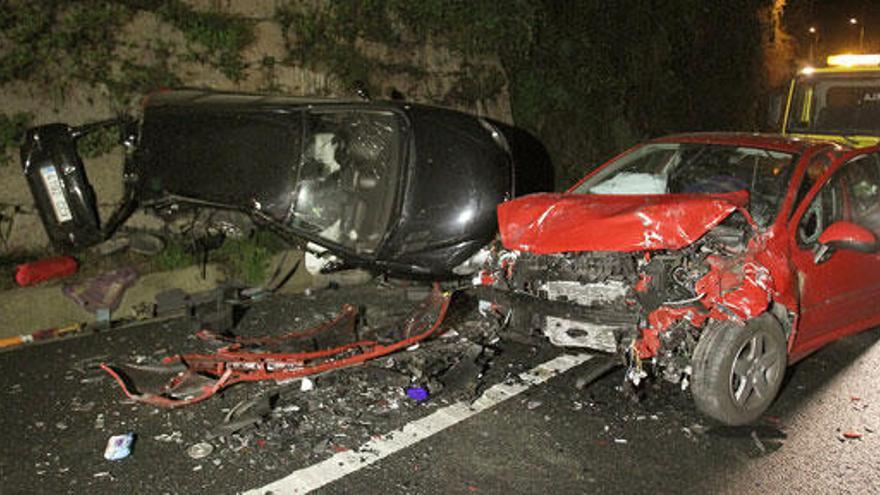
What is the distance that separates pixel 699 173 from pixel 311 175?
2.91 meters

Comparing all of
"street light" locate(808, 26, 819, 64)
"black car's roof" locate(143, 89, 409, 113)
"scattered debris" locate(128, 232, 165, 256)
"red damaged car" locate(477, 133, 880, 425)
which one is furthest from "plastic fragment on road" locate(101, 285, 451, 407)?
"street light" locate(808, 26, 819, 64)

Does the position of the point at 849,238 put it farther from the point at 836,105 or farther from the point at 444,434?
the point at 836,105

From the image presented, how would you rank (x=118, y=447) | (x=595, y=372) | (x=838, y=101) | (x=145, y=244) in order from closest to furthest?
(x=118, y=447)
(x=595, y=372)
(x=145, y=244)
(x=838, y=101)

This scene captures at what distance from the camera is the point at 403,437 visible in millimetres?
3670

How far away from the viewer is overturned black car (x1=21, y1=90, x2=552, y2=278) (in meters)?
4.67

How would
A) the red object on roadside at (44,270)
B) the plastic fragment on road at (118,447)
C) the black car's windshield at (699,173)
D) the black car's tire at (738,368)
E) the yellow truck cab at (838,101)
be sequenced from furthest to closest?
the yellow truck cab at (838,101) < the red object on roadside at (44,270) < the black car's windshield at (699,173) < the black car's tire at (738,368) < the plastic fragment on road at (118,447)

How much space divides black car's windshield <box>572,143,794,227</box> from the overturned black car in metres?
0.93

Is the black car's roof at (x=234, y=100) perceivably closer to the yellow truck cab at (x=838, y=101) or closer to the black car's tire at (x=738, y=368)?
the black car's tire at (x=738, y=368)

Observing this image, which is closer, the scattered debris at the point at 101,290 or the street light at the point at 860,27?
the scattered debris at the point at 101,290

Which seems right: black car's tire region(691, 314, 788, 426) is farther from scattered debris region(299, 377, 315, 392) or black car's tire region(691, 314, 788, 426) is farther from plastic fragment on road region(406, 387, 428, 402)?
scattered debris region(299, 377, 315, 392)

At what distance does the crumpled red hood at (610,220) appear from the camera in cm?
380

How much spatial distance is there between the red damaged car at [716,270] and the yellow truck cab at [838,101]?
3.33 m

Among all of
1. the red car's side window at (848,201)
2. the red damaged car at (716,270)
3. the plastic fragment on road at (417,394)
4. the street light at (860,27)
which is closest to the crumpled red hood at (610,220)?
the red damaged car at (716,270)

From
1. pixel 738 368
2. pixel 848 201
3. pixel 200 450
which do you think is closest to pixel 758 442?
pixel 738 368
